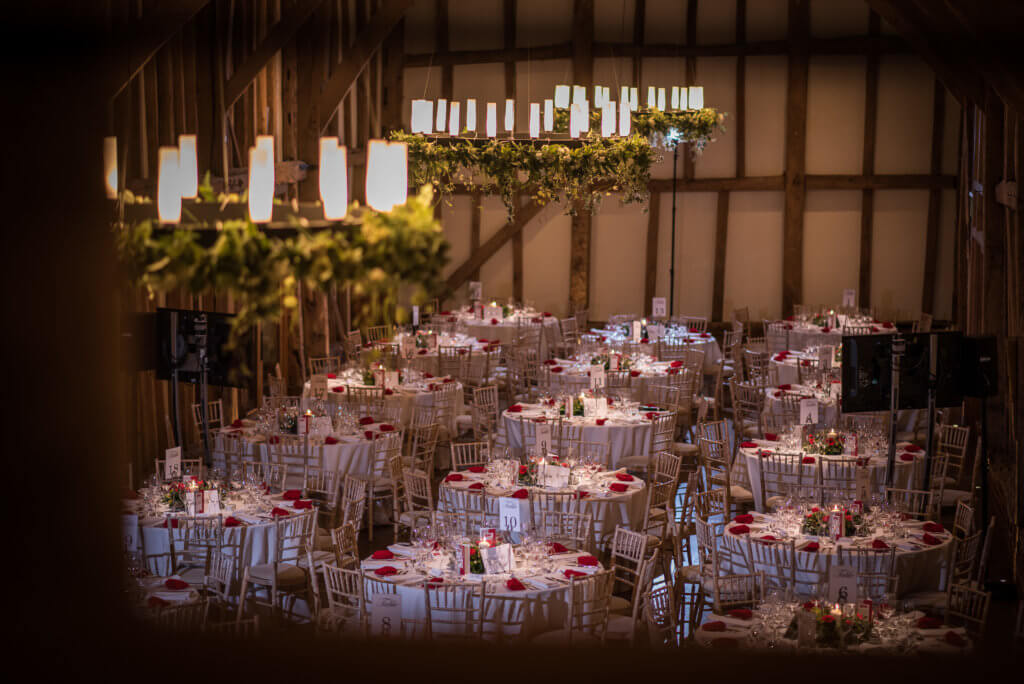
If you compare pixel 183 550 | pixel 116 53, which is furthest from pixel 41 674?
pixel 183 550

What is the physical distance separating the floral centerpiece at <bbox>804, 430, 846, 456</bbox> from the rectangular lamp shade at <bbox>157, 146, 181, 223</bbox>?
657cm

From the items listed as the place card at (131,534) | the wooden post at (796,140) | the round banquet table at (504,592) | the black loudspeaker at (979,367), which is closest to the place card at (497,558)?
the round banquet table at (504,592)

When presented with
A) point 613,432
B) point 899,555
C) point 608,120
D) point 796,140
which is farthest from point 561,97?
point 796,140

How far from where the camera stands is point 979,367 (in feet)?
25.5

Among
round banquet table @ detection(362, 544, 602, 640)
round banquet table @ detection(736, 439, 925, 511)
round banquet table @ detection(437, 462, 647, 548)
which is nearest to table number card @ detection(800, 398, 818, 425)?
round banquet table @ detection(736, 439, 925, 511)

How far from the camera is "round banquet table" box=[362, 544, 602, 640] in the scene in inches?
232

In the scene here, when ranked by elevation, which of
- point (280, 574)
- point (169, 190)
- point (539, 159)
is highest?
point (539, 159)

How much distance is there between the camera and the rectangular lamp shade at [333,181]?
3262 millimetres

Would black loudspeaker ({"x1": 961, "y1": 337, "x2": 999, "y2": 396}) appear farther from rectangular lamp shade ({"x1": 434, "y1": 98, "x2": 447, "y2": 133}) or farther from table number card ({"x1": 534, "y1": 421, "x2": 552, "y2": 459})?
rectangular lamp shade ({"x1": 434, "y1": 98, "x2": 447, "y2": 133})

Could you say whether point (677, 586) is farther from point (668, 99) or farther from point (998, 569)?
point (668, 99)

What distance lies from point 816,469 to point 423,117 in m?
5.07

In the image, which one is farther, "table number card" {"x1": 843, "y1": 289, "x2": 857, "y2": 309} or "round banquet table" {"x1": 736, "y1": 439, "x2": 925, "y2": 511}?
"table number card" {"x1": 843, "y1": 289, "x2": 857, "y2": 309}

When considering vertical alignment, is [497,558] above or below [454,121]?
below

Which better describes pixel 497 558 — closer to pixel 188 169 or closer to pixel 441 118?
pixel 188 169
